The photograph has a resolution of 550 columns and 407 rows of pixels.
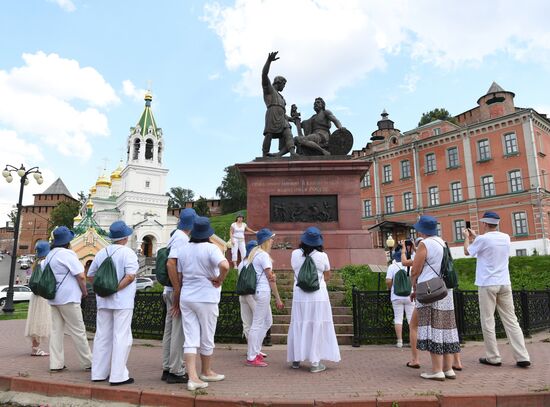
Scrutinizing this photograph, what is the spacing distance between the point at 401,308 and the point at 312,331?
249cm

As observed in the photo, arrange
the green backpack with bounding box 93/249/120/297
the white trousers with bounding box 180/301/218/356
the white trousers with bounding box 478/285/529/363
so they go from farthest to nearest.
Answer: the white trousers with bounding box 478/285/529/363, the green backpack with bounding box 93/249/120/297, the white trousers with bounding box 180/301/218/356

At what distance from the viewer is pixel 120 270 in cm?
545

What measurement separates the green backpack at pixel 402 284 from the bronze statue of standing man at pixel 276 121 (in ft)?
25.6

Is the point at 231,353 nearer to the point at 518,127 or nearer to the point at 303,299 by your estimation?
the point at 303,299

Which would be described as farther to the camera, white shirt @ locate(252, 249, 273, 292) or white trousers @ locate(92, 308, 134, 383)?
white shirt @ locate(252, 249, 273, 292)

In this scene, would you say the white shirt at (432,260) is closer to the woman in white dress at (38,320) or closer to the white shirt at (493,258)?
the white shirt at (493,258)

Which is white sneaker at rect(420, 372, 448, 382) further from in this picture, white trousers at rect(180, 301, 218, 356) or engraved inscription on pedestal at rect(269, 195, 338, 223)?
engraved inscription on pedestal at rect(269, 195, 338, 223)

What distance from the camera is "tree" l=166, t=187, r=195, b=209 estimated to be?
4163 inches

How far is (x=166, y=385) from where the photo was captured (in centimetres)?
518

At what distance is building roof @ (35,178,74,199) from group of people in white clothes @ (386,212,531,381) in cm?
12872

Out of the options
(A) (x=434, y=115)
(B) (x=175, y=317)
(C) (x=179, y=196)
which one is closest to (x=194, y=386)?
(B) (x=175, y=317)

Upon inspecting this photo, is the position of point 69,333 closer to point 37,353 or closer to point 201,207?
point 37,353

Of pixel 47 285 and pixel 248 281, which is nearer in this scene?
pixel 47 285

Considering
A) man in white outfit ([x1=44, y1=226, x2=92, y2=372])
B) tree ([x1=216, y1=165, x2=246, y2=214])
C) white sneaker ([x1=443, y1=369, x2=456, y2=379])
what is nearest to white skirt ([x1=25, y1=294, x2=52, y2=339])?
man in white outfit ([x1=44, y1=226, x2=92, y2=372])
